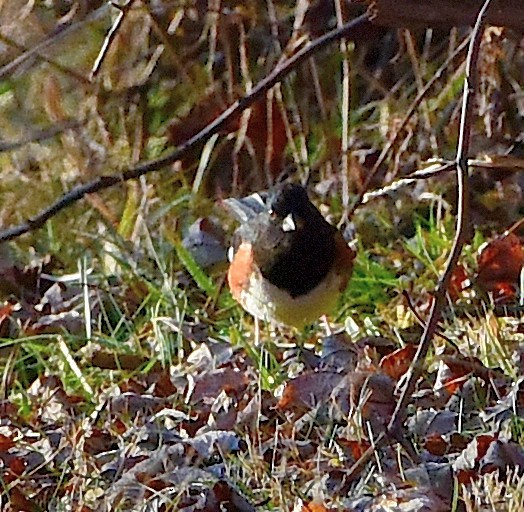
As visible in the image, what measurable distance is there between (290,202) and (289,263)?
0.18 meters

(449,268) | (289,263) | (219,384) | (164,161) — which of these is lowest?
(289,263)

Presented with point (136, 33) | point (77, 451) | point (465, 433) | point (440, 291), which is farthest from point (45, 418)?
point (136, 33)

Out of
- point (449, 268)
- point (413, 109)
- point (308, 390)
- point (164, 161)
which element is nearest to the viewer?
point (449, 268)

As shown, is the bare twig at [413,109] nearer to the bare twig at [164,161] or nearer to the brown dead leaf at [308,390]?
the bare twig at [164,161]

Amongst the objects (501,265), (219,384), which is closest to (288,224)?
(501,265)

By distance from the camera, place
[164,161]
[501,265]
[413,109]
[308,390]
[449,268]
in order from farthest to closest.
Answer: [501,265], [413,109], [164,161], [308,390], [449,268]

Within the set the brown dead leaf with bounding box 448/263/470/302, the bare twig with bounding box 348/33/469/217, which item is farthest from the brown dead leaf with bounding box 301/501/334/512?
Result: the brown dead leaf with bounding box 448/263/470/302

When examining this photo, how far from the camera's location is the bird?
3398mm

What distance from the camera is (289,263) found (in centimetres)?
350

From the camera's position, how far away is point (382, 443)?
226cm

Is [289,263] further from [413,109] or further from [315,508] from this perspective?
[315,508]

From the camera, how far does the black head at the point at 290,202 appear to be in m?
3.58

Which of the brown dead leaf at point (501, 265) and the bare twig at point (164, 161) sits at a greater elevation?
the bare twig at point (164, 161)

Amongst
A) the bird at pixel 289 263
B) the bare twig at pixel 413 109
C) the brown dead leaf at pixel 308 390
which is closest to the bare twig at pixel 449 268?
the brown dead leaf at pixel 308 390
